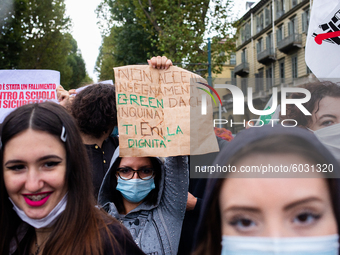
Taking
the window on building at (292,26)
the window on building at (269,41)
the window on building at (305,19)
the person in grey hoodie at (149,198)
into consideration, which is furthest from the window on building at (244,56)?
the person in grey hoodie at (149,198)

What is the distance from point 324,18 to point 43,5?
18.9 metres

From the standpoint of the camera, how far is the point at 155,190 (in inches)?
87.7

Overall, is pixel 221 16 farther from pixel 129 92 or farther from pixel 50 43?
pixel 129 92

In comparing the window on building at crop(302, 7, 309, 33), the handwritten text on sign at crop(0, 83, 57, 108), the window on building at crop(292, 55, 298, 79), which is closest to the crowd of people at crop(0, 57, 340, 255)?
the handwritten text on sign at crop(0, 83, 57, 108)

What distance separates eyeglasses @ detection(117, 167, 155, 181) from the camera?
7.07ft

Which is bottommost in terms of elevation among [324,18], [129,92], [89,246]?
[89,246]

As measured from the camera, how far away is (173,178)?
2037 mm

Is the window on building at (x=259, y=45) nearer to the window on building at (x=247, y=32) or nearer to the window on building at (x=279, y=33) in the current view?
the window on building at (x=247, y=32)

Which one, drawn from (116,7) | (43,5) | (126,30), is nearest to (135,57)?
(126,30)

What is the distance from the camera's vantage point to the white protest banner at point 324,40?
6.47 ft

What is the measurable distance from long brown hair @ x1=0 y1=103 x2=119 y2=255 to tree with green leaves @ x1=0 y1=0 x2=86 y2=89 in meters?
14.5

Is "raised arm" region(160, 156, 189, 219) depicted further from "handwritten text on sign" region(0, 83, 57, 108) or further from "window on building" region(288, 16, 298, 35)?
"window on building" region(288, 16, 298, 35)

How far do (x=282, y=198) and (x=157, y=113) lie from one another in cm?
119

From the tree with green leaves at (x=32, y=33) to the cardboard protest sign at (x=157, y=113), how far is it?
1432cm
